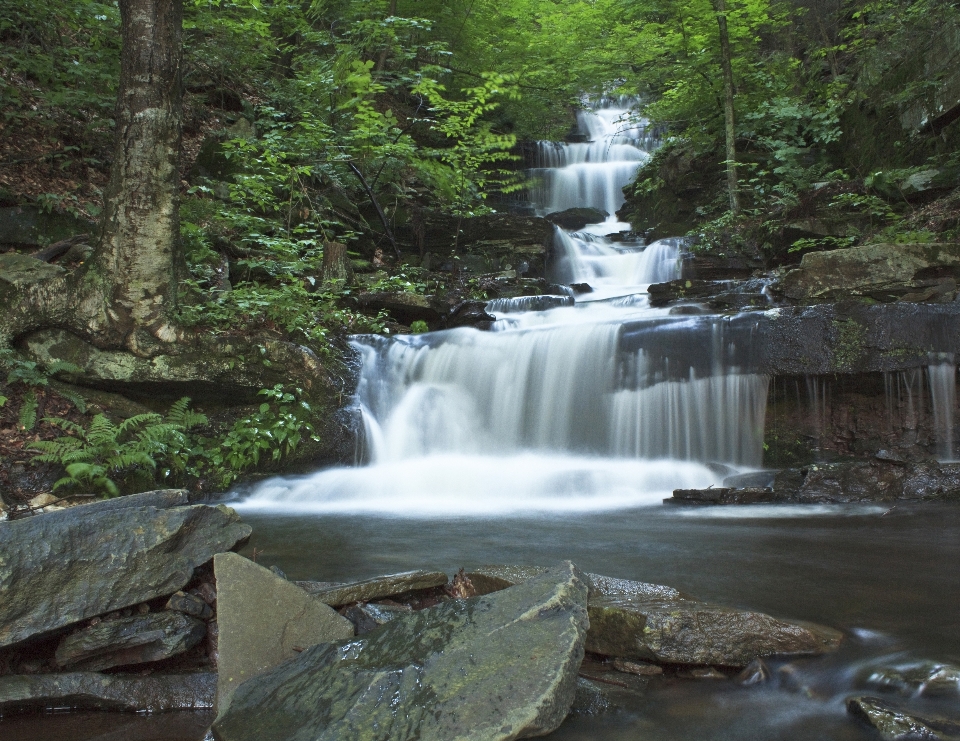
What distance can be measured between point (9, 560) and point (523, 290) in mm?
11464

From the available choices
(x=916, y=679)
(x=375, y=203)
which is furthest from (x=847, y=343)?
(x=375, y=203)

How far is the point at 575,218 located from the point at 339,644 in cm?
1732

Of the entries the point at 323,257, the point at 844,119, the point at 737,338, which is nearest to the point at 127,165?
the point at 323,257

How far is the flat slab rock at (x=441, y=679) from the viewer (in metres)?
2.23

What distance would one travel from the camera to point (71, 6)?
10.4 m

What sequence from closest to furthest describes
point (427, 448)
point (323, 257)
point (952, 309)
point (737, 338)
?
point (952, 309) < point (737, 338) < point (427, 448) < point (323, 257)

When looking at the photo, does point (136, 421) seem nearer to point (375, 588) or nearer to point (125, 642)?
point (125, 642)

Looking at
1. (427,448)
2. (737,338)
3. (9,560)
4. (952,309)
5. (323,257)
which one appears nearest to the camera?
(9,560)

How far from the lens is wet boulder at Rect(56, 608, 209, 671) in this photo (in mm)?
3029

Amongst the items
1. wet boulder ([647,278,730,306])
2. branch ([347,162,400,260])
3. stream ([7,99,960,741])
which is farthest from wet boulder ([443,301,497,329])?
branch ([347,162,400,260])

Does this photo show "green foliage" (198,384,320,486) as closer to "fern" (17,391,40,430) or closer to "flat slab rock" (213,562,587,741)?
"fern" (17,391,40,430)

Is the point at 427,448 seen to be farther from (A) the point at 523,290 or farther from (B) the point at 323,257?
(A) the point at 523,290

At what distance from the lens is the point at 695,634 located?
313cm

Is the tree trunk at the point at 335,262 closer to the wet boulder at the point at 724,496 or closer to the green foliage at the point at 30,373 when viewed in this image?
the green foliage at the point at 30,373
